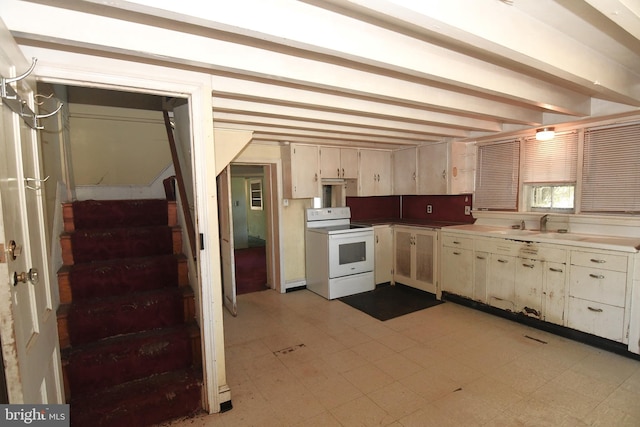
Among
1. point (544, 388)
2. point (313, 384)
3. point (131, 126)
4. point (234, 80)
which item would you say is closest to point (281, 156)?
point (131, 126)

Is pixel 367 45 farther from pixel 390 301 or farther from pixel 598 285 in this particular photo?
pixel 390 301

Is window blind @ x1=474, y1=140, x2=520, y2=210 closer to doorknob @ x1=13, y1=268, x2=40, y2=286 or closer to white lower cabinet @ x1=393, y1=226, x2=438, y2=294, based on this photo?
white lower cabinet @ x1=393, y1=226, x2=438, y2=294

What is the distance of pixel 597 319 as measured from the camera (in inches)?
115

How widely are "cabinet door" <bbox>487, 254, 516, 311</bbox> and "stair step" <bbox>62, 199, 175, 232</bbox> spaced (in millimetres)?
3642

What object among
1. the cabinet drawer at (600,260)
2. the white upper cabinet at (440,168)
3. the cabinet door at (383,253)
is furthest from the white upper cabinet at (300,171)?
the cabinet drawer at (600,260)

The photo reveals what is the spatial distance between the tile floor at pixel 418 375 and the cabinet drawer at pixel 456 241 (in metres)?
0.87

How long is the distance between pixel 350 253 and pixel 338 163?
1.41m

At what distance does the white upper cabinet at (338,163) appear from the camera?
4711 mm

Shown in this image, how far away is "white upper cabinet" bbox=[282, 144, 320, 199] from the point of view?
4488 millimetres

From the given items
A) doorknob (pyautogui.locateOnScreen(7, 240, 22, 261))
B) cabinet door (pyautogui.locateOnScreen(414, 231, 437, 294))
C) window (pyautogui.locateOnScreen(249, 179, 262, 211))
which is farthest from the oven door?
window (pyautogui.locateOnScreen(249, 179, 262, 211))

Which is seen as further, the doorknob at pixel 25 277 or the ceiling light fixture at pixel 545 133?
the ceiling light fixture at pixel 545 133

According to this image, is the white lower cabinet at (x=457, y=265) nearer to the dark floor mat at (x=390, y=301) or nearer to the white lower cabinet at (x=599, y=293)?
the dark floor mat at (x=390, y=301)

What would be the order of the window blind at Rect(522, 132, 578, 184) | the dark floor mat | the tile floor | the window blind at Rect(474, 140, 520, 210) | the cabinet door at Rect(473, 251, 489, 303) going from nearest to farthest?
1. the tile floor
2. the window blind at Rect(522, 132, 578, 184)
3. the cabinet door at Rect(473, 251, 489, 303)
4. the dark floor mat
5. the window blind at Rect(474, 140, 520, 210)

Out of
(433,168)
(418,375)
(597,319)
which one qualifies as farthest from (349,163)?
(597,319)
